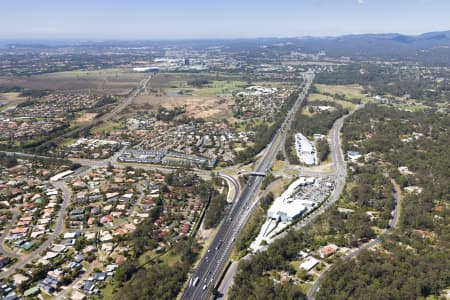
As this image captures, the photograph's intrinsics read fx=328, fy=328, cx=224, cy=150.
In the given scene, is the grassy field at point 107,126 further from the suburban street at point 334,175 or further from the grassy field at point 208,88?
the suburban street at point 334,175

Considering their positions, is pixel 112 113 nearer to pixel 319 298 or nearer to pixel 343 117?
pixel 343 117

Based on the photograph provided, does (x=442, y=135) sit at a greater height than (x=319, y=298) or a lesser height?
greater

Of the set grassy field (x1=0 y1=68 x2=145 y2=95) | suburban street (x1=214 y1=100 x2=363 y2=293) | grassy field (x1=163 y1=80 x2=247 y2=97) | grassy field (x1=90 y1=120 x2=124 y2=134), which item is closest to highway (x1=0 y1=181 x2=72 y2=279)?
suburban street (x1=214 y1=100 x2=363 y2=293)

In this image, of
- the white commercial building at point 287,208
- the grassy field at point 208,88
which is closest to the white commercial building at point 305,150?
the white commercial building at point 287,208

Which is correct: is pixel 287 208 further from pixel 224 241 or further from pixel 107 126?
pixel 107 126

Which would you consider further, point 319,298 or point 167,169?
point 167,169


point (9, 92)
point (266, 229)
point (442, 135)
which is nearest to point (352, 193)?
point (266, 229)
